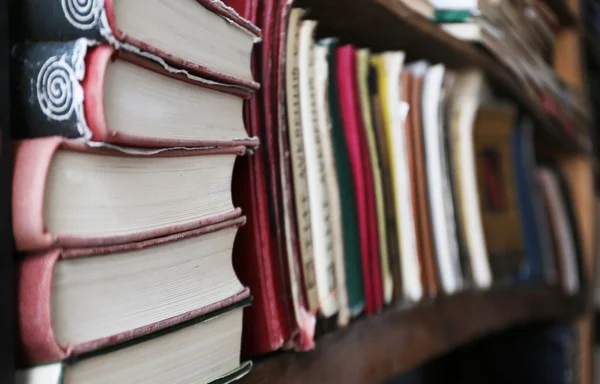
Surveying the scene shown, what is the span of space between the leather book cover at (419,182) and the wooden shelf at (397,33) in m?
0.06

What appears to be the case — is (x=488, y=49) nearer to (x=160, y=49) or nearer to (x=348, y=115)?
(x=348, y=115)

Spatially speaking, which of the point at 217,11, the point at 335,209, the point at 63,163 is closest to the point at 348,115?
the point at 335,209

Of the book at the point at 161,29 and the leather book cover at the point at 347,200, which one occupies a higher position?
the book at the point at 161,29

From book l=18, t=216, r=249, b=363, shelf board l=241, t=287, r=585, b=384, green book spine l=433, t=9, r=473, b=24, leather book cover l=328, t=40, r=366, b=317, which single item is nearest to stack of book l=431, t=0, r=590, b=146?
green book spine l=433, t=9, r=473, b=24

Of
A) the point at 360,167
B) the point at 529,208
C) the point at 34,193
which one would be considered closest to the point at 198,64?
the point at 34,193

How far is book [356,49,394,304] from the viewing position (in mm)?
588

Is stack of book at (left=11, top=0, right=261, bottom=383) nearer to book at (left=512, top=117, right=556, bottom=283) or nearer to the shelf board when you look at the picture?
the shelf board

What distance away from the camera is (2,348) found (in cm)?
26

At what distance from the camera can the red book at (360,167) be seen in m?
0.56

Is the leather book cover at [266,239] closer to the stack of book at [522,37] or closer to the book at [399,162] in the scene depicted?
the book at [399,162]

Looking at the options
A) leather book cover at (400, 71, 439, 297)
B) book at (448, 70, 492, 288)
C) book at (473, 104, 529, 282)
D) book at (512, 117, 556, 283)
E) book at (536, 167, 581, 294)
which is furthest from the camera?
book at (536, 167, 581, 294)

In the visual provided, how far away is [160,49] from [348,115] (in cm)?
27

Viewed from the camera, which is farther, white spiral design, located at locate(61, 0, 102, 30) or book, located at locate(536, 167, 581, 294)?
book, located at locate(536, 167, 581, 294)

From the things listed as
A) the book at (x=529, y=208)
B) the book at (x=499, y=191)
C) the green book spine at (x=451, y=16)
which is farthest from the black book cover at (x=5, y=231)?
the book at (x=529, y=208)
